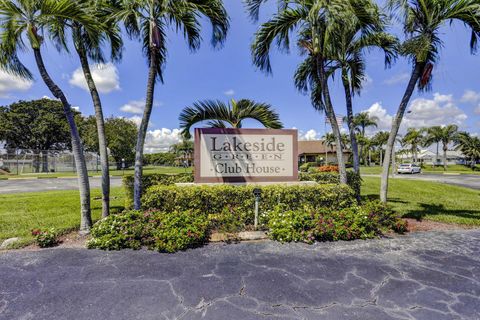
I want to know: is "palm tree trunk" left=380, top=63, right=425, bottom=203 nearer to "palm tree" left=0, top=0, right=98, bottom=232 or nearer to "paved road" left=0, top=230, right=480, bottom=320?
"paved road" left=0, top=230, right=480, bottom=320

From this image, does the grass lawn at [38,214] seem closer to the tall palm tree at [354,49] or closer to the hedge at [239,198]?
the hedge at [239,198]

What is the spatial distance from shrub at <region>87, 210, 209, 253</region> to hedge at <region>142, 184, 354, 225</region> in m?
0.45

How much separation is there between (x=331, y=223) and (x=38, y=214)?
7.87 m

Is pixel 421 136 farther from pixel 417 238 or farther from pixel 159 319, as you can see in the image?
pixel 159 319

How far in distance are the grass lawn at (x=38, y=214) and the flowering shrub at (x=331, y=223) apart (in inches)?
183

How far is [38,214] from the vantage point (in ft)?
22.7

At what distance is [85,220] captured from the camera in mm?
5125

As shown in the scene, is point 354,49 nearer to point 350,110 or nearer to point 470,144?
point 350,110

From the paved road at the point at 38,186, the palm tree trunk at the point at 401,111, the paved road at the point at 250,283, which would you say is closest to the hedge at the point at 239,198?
the paved road at the point at 250,283

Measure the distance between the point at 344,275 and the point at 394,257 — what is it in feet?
3.98

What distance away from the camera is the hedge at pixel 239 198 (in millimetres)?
5328

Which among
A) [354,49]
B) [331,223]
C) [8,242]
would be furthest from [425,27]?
[8,242]

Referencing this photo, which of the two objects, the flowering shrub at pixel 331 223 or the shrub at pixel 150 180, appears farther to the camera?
the shrub at pixel 150 180

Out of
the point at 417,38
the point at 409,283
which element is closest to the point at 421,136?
the point at 417,38
